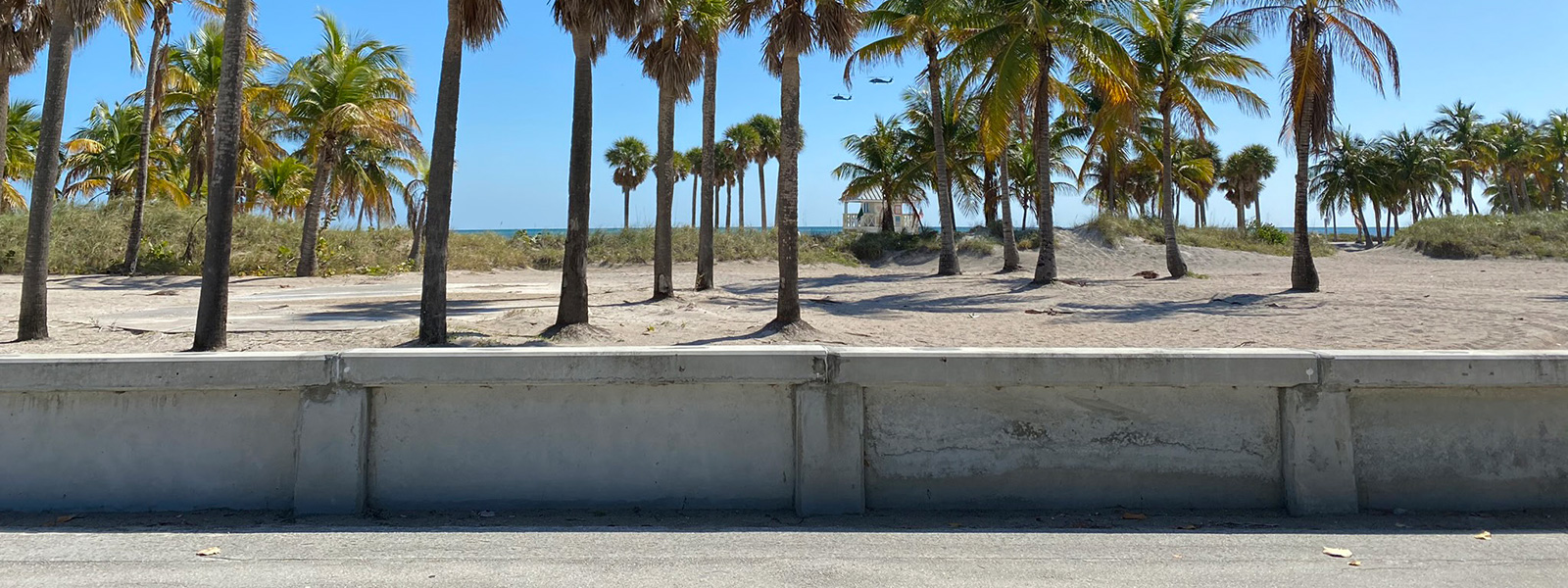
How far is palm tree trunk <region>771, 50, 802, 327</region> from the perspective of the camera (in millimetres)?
13797

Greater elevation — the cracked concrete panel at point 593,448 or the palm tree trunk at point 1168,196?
the palm tree trunk at point 1168,196

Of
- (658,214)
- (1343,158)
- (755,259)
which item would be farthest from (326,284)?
(1343,158)

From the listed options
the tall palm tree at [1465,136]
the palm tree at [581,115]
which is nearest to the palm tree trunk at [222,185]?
the palm tree at [581,115]

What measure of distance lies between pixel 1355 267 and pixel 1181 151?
19.3 m

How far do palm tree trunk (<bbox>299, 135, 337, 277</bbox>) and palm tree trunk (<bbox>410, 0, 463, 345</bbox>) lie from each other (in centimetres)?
1695

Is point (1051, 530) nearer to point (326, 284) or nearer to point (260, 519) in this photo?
point (260, 519)

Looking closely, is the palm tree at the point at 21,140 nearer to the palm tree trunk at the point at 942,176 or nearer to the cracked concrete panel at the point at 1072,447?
the palm tree trunk at the point at 942,176

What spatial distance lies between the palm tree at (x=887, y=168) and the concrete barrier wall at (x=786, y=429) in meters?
34.4

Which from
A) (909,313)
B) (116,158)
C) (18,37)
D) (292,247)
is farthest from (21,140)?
(909,313)

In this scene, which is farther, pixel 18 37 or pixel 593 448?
pixel 18 37

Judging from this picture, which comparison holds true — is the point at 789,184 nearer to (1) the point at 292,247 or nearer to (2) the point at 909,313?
(2) the point at 909,313

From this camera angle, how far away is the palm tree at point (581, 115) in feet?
42.8

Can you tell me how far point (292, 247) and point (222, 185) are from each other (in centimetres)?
2052

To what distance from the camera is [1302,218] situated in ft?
67.0
